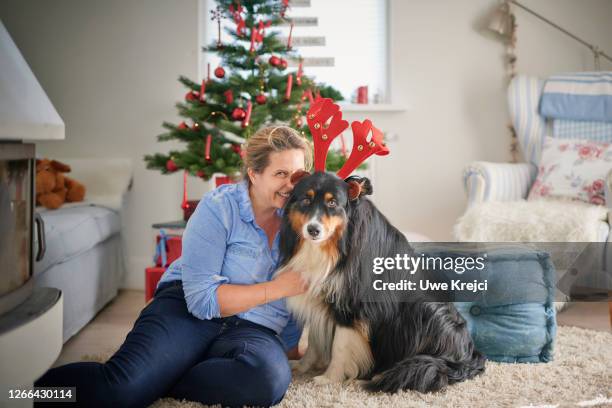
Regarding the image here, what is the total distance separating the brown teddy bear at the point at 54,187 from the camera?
310cm

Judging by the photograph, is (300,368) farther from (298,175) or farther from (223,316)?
(298,175)

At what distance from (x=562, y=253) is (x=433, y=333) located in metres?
0.79

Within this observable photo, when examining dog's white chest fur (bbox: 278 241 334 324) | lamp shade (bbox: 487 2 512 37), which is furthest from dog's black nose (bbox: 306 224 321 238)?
lamp shade (bbox: 487 2 512 37)

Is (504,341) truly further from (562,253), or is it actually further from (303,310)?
(303,310)

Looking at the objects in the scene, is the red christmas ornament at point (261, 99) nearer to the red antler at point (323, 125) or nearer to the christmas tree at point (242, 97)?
the christmas tree at point (242, 97)

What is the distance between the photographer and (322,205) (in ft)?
5.05

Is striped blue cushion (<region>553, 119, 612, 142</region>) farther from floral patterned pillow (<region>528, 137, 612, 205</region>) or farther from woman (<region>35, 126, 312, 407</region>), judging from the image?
woman (<region>35, 126, 312, 407</region>)

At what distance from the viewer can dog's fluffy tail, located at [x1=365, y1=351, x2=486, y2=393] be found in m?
1.75

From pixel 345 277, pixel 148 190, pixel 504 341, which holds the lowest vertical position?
pixel 504 341

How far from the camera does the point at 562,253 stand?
2.23 metres

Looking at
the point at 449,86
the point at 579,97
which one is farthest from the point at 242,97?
the point at 579,97

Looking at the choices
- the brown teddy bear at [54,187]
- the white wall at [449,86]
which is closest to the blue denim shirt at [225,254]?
the brown teddy bear at [54,187]

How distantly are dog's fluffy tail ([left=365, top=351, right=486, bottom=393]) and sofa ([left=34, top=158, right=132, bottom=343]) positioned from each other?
1.30 metres

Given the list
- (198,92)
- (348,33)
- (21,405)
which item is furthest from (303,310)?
(348,33)
